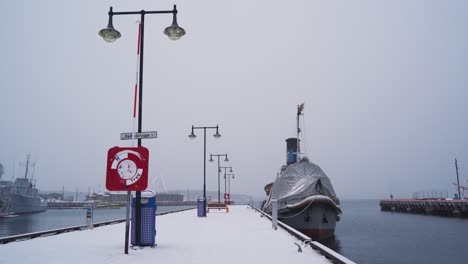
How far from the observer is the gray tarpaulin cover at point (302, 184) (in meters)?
24.3

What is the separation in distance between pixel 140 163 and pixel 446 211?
75095 mm

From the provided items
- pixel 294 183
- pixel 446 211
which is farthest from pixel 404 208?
pixel 294 183

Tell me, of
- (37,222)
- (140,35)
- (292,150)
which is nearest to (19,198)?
(37,222)

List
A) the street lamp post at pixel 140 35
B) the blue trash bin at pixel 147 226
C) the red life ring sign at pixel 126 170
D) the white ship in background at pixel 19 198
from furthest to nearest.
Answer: the white ship in background at pixel 19 198 → the blue trash bin at pixel 147 226 → the street lamp post at pixel 140 35 → the red life ring sign at pixel 126 170

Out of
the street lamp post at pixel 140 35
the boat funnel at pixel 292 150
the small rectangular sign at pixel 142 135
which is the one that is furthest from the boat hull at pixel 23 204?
the small rectangular sign at pixel 142 135

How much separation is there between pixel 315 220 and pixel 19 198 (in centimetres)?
10027

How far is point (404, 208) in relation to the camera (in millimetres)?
88312

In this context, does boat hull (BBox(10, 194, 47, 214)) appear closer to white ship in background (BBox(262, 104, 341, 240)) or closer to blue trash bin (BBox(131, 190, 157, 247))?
white ship in background (BBox(262, 104, 341, 240))

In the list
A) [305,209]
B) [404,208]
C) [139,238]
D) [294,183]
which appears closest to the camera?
[139,238]

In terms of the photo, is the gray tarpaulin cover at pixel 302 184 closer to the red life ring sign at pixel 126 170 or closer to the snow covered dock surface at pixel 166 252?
the snow covered dock surface at pixel 166 252

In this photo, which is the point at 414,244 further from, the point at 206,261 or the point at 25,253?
the point at 25,253

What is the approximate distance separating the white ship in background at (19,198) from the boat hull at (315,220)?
87053 mm

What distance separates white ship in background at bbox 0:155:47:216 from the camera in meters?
87.0

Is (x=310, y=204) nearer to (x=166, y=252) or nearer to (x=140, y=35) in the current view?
(x=166, y=252)
